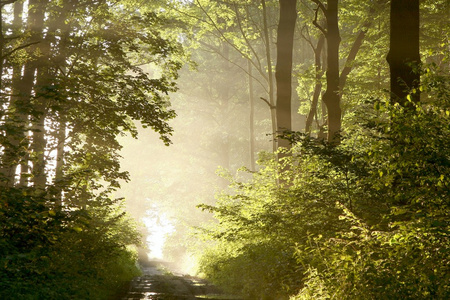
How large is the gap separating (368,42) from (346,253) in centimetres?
1481

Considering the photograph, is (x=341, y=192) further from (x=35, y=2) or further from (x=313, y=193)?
(x=35, y=2)

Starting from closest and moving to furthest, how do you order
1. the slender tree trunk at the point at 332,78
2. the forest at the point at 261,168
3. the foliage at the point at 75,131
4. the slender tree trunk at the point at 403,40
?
the forest at the point at 261,168 → the foliage at the point at 75,131 → the slender tree trunk at the point at 403,40 → the slender tree trunk at the point at 332,78

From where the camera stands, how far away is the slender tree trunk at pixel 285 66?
56.7 ft

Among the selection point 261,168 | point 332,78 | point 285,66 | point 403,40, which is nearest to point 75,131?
point 261,168

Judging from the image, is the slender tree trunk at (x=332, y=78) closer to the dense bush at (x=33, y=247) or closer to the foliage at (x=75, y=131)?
the foliage at (x=75, y=131)

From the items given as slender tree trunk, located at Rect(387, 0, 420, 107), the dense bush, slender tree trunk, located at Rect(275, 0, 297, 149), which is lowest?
the dense bush

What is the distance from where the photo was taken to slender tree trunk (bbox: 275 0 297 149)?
17.3 metres

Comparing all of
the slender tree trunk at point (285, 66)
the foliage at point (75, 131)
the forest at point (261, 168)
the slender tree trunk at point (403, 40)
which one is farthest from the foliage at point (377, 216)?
the slender tree trunk at point (285, 66)

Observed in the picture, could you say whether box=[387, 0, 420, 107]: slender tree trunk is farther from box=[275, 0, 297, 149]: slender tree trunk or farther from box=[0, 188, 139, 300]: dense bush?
box=[275, 0, 297, 149]: slender tree trunk

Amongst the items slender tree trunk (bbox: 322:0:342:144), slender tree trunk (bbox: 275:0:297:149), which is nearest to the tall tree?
slender tree trunk (bbox: 322:0:342:144)

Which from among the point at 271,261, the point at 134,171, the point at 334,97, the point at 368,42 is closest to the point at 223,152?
the point at 134,171

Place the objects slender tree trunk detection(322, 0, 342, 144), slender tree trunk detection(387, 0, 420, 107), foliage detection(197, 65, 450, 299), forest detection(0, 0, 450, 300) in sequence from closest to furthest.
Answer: foliage detection(197, 65, 450, 299) → forest detection(0, 0, 450, 300) → slender tree trunk detection(387, 0, 420, 107) → slender tree trunk detection(322, 0, 342, 144)

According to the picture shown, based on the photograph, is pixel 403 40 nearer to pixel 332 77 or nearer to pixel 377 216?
pixel 377 216

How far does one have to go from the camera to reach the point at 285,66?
17625 mm
